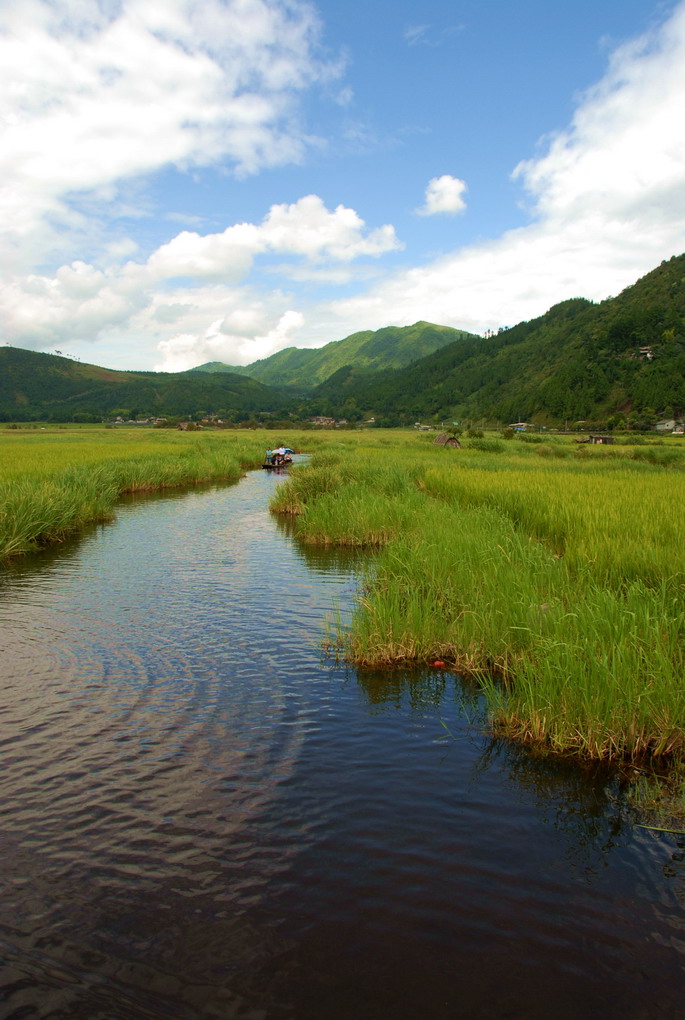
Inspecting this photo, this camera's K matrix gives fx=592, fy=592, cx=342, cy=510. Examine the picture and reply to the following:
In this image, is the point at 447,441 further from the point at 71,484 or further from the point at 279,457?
the point at 71,484

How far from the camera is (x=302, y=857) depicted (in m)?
5.21

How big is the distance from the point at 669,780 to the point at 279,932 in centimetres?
425

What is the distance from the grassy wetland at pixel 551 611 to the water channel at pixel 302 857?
1.74ft

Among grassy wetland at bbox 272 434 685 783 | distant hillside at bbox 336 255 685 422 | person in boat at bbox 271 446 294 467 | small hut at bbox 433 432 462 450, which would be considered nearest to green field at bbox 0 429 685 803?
grassy wetland at bbox 272 434 685 783

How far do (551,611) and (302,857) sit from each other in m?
4.79

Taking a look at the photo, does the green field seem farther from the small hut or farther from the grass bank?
the small hut

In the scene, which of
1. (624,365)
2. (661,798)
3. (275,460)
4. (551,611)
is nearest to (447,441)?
(275,460)

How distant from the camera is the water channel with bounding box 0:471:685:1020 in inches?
157

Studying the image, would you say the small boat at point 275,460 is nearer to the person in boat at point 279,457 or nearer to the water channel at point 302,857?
the person in boat at point 279,457

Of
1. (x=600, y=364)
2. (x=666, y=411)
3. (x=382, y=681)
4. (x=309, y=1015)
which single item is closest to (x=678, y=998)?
(x=309, y=1015)

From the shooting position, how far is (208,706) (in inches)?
319

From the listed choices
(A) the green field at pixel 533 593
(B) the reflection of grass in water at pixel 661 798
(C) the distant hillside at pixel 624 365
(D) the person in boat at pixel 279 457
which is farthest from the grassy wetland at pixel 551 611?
(C) the distant hillside at pixel 624 365

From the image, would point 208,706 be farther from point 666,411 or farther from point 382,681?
point 666,411

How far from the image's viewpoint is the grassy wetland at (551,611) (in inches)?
261
